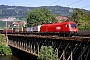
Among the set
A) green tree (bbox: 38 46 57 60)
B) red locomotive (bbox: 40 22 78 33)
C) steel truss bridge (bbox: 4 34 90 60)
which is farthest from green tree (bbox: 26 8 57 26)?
green tree (bbox: 38 46 57 60)

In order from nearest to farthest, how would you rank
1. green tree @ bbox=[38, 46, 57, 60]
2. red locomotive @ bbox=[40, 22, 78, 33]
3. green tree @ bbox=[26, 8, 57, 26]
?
green tree @ bbox=[38, 46, 57, 60] < red locomotive @ bbox=[40, 22, 78, 33] < green tree @ bbox=[26, 8, 57, 26]

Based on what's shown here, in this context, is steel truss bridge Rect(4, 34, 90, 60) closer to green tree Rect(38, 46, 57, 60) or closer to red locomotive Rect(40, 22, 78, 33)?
green tree Rect(38, 46, 57, 60)

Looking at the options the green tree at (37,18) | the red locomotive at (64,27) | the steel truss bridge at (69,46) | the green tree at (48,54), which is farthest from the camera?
the green tree at (37,18)

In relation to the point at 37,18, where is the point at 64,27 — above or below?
above

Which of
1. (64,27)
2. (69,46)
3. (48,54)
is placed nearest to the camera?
(48,54)

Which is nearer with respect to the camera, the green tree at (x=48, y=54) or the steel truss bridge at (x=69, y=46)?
the steel truss bridge at (x=69, y=46)

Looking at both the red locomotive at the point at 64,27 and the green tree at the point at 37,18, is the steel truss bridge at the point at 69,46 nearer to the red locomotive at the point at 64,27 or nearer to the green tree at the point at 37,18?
the red locomotive at the point at 64,27

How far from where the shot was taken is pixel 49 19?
150250mm

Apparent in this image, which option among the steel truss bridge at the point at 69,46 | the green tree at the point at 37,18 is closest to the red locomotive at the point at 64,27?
the steel truss bridge at the point at 69,46

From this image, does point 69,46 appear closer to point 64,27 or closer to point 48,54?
point 48,54

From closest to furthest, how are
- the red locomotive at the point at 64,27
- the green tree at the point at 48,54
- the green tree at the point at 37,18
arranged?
the green tree at the point at 48,54
the red locomotive at the point at 64,27
the green tree at the point at 37,18

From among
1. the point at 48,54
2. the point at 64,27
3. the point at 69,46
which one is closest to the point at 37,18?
the point at 64,27

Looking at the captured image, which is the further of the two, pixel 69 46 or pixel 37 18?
pixel 37 18

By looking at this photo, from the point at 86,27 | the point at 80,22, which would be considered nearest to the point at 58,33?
the point at 86,27
